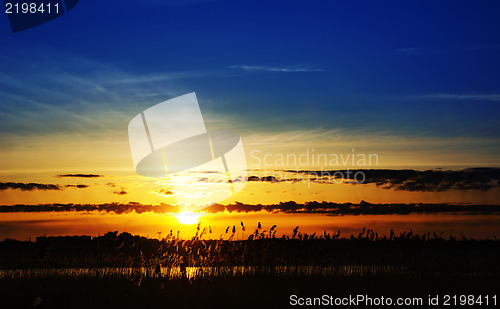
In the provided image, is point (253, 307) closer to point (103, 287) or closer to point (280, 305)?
point (280, 305)

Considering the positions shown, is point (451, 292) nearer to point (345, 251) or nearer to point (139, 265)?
point (345, 251)

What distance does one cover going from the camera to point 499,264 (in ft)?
85.1

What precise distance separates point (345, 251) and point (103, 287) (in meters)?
10.4

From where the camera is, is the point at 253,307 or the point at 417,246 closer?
the point at 253,307

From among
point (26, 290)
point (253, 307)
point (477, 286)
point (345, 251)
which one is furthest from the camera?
point (345, 251)

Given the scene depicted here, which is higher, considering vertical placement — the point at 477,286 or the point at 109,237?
the point at 109,237

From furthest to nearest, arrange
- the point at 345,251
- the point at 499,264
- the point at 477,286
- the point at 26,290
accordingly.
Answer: the point at 499,264
the point at 345,251
the point at 477,286
the point at 26,290

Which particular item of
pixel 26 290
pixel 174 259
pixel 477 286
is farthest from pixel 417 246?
pixel 26 290

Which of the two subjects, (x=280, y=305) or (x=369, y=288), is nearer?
(x=280, y=305)

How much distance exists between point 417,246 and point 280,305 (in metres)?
11.9

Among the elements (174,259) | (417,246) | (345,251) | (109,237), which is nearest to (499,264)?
(417,246)

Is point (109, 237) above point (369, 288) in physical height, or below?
above

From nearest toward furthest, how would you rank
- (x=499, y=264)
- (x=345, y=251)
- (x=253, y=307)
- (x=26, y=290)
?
(x=253, y=307) → (x=26, y=290) → (x=345, y=251) → (x=499, y=264)

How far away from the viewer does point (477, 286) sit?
18203 millimetres
